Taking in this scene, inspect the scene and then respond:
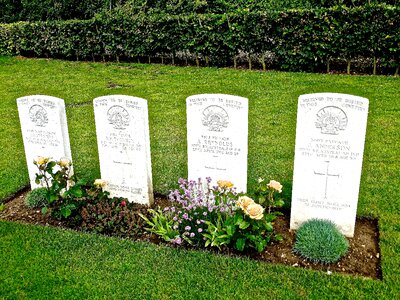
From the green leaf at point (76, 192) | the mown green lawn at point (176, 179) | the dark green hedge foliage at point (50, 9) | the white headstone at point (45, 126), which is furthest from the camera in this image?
the dark green hedge foliage at point (50, 9)

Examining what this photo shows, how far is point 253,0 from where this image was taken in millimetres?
16047

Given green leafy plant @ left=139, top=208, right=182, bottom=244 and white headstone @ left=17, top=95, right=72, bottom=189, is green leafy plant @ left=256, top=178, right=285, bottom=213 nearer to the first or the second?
green leafy plant @ left=139, top=208, right=182, bottom=244

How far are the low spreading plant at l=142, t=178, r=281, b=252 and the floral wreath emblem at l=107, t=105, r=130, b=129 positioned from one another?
1.08 m

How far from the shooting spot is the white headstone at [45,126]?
5.61 metres

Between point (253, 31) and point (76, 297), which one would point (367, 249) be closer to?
point (76, 297)

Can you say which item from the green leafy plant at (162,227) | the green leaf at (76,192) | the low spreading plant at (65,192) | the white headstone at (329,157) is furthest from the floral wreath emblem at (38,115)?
the white headstone at (329,157)

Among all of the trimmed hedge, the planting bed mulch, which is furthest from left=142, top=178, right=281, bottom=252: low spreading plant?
the trimmed hedge

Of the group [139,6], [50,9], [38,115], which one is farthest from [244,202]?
[50,9]

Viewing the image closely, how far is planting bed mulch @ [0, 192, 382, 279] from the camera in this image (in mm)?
4477

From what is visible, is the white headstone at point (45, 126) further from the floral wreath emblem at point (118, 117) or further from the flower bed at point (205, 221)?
the floral wreath emblem at point (118, 117)

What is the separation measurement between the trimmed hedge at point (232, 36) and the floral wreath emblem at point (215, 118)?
7.55 metres

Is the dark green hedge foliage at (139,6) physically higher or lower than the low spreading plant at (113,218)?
higher

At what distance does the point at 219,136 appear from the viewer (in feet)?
16.6

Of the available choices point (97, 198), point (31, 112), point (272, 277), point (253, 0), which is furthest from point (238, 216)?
point (253, 0)
